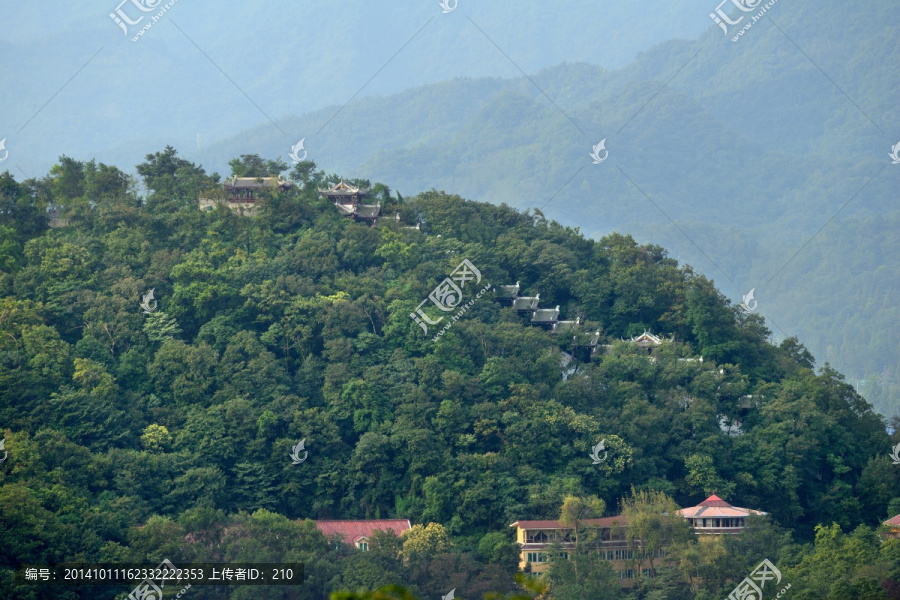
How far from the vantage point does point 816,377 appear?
37031 millimetres

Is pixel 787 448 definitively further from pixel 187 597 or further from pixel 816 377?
pixel 187 597

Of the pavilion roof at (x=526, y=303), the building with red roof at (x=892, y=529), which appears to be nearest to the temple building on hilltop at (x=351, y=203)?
the pavilion roof at (x=526, y=303)

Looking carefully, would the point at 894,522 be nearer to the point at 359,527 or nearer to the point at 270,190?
the point at 359,527

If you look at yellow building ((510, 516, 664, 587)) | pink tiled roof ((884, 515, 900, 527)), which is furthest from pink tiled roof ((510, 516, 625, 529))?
pink tiled roof ((884, 515, 900, 527))

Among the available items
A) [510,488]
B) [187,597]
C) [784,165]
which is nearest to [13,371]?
[187,597]

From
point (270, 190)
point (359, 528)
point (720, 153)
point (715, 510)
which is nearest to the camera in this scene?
point (359, 528)

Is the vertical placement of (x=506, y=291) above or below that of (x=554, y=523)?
above

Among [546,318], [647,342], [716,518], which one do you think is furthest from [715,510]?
[546,318]

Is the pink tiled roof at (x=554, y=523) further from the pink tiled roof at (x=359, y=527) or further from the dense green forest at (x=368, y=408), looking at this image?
the pink tiled roof at (x=359, y=527)

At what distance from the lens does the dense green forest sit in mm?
27734

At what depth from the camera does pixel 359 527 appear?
29.9m

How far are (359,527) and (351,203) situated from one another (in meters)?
14.0

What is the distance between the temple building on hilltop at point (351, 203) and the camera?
4097 centimetres

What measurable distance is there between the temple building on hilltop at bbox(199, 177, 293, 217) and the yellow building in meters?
14.8
